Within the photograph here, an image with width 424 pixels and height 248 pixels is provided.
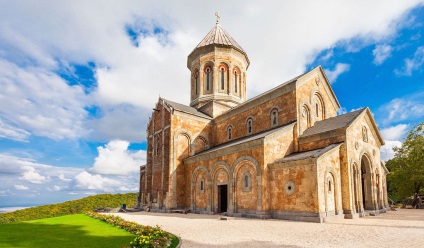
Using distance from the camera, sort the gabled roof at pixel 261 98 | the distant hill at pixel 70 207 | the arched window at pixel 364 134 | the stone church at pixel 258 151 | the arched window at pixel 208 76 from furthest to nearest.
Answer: the distant hill at pixel 70 207, the arched window at pixel 208 76, the gabled roof at pixel 261 98, the arched window at pixel 364 134, the stone church at pixel 258 151

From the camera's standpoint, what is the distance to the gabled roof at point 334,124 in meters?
18.4

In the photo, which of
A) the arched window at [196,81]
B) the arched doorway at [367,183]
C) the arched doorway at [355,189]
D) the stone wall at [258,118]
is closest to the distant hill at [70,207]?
the stone wall at [258,118]

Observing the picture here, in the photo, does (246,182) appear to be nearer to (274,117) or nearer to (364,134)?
(274,117)

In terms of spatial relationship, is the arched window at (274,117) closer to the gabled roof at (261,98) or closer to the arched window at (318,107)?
the gabled roof at (261,98)

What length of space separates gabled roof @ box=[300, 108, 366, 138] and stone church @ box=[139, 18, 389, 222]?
10cm

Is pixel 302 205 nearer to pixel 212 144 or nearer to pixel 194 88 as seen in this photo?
pixel 212 144

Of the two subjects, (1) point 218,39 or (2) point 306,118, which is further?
(1) point 218,39

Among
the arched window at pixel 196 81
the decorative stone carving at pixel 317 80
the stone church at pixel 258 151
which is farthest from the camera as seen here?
the arched window at pixel 196 81

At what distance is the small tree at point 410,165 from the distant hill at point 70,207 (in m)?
35.9

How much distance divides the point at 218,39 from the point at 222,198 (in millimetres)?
19244

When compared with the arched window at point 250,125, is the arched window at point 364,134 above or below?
below

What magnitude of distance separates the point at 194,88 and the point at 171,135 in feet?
30.3

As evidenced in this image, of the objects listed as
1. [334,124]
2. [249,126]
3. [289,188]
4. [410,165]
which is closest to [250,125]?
[249,126]

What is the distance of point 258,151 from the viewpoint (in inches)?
710
